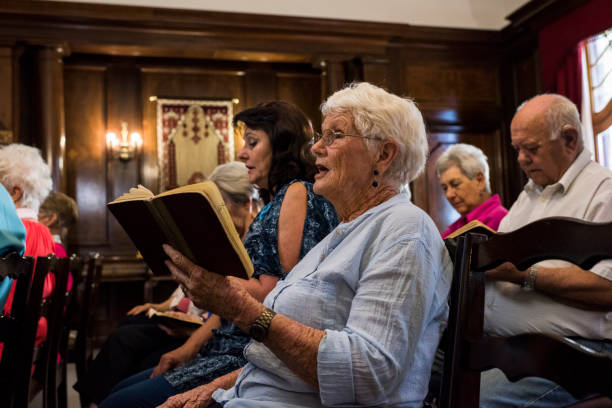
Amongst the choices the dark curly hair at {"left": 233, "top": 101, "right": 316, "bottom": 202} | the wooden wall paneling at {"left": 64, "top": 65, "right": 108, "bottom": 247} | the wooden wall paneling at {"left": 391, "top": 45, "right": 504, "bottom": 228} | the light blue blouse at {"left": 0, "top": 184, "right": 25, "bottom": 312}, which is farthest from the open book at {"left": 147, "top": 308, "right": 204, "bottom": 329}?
the wooden wall paneling at {"left": 391, "top": 45, "right": 504, "bottom": 228}

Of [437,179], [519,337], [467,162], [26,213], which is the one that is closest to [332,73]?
A: [437,179]

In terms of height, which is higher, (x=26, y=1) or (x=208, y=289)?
(x=26, y=1)

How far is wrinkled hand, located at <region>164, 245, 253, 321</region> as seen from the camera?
3.76ft

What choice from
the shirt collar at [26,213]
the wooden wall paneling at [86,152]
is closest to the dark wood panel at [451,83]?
the wooden wall paneling at [86,152]

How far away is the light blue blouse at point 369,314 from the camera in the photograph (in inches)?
41.6

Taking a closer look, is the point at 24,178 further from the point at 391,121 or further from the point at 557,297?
the point at 557,297

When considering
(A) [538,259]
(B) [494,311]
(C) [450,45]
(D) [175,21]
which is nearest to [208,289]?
(A) [538,259]

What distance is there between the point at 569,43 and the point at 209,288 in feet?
16.8

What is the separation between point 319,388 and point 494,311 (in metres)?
0.69

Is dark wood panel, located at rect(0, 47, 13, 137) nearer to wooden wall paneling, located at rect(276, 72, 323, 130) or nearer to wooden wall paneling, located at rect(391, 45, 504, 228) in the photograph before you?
wooden wall paneling, located at rect(276, 72, 323, 130)

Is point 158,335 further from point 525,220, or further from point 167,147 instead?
point 167,147

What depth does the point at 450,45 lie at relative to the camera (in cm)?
620

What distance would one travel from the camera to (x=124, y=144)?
5840mm

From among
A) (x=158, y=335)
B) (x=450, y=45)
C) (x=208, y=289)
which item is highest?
(x=450, y=45)
